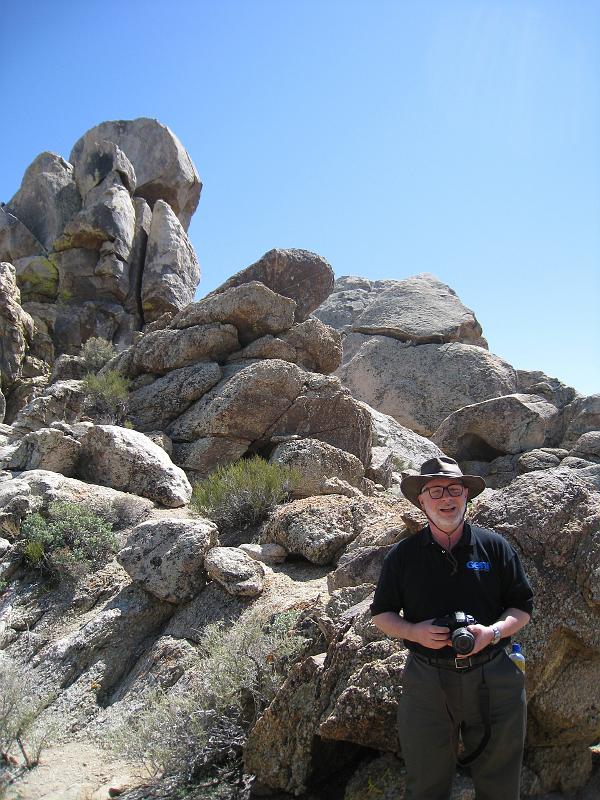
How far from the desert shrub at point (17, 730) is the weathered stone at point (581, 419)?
51.3ft

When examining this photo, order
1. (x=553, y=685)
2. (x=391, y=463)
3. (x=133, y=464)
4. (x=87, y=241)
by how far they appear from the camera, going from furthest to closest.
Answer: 1. (x=87, y=241)
2. (x=391, y=463)
3. (x=133, y=464)
4. (x=553, y=685)

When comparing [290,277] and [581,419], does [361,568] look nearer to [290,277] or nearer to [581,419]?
[290,277]

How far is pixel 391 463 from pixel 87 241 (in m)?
16.3

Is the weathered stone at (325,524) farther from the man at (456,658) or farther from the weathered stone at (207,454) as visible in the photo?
the weathered stone at (207,454)

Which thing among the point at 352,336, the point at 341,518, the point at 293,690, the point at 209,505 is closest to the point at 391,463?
the point at 209,505

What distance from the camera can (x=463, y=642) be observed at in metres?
2.81

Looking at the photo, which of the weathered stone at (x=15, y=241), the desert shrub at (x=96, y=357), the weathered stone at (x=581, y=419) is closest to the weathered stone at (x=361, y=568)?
the desert shrub at (x=96, y=357)

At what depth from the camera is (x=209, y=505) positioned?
878 cm

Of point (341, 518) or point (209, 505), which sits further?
point (209, 505)

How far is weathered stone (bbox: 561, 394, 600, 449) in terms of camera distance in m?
17.6

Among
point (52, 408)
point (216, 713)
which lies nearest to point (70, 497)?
point (52, 408)

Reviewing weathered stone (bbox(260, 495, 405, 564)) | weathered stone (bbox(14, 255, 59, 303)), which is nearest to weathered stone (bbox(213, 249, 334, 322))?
weathered stone (bbox(260, 495, 405, 564))

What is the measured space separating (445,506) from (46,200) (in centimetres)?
2683

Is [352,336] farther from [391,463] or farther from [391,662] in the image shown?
[391,662]
